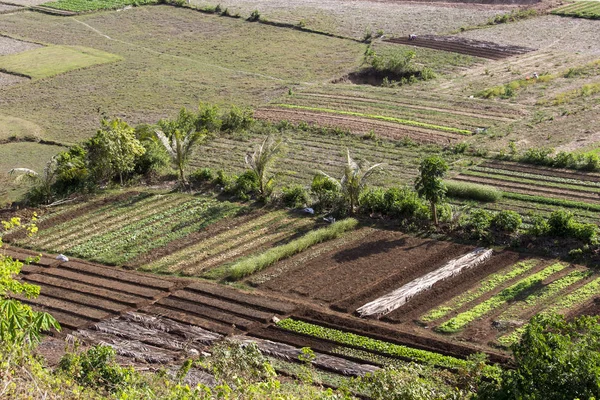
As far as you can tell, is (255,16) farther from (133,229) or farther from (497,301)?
(497,301)

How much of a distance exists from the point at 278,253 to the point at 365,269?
290 cm

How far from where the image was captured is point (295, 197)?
31578mm

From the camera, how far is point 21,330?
598 inches

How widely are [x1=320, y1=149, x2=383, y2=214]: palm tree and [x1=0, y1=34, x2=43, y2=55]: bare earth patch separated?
3409cm

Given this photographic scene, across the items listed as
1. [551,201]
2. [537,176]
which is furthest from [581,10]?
[551,201]

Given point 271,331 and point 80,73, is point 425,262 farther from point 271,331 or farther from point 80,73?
point 80,73

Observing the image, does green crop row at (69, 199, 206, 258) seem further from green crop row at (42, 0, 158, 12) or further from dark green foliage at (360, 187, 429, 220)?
green crop row at (42, 0, 158, 12)

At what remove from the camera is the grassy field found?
2052 inches

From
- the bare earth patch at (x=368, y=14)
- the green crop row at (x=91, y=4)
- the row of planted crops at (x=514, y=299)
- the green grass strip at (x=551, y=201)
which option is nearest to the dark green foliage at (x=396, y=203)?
the green grass strip at (x=551, y=201)

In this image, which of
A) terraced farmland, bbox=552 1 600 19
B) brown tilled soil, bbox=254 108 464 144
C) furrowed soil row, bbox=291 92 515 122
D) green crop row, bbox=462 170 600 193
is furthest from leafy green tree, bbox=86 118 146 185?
terraced farmland, bbox=552 1 600 19

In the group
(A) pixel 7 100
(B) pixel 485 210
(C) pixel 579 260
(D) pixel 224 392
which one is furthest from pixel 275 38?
(D) pixel 224 392

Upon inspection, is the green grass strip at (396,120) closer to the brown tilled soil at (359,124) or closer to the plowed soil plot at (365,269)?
the brown tilled soil at (359,124)

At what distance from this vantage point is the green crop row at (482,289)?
77.4ft

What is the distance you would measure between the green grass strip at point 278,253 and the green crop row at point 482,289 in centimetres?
572
